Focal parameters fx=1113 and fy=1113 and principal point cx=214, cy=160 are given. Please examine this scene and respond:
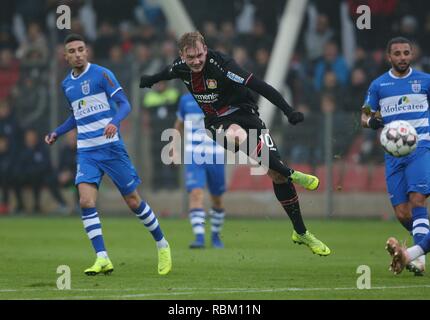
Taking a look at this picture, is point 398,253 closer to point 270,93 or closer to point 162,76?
point 270,93

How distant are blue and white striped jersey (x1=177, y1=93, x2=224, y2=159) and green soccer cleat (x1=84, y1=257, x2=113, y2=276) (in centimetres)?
503

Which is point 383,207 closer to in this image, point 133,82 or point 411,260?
point 133,82

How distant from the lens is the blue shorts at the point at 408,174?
12.6 meters

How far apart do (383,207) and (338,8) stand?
4834 millimetres

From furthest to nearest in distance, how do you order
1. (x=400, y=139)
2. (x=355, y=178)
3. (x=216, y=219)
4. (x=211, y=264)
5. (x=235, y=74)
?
(x=355, y=178)
(x=216, y=219)
(x=211, y=264)
(x=235, y=74)
(x=400, y=139)

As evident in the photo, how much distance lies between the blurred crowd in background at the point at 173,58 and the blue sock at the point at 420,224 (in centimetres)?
979

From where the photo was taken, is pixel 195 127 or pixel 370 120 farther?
pixel 195 127

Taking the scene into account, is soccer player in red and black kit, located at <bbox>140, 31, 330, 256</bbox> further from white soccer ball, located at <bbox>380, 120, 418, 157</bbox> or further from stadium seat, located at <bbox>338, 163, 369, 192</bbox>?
stadium seat, located at <bbox>338, 163, 369, 192</bbox>

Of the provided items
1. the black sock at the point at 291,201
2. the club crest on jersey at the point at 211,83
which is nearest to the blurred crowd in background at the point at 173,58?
the black sock at the point at 291,201

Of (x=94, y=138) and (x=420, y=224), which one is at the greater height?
(x=94, y=138)

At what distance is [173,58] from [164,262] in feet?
38.0

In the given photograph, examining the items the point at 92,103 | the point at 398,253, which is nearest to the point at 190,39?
the point at 92,103

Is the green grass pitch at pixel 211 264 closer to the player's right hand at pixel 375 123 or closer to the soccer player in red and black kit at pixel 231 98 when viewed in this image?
the soccer player in red and black kit at pixel 231 98

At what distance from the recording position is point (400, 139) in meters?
12.0
